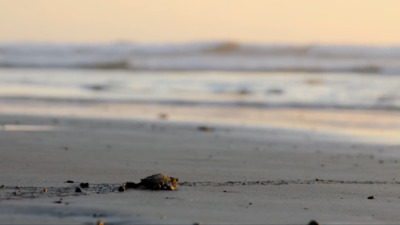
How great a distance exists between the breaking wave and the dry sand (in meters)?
18.6

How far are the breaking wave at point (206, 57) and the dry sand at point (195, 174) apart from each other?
18.6m

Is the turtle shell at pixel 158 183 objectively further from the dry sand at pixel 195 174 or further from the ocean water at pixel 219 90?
the ocean water at pixel 219 90

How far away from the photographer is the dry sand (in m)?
5.09

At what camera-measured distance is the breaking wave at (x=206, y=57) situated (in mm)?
31781

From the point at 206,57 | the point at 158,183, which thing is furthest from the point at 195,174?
the point at 206,57

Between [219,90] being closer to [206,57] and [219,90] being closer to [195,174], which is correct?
[195,174]

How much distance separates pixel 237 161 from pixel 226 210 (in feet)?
9.20

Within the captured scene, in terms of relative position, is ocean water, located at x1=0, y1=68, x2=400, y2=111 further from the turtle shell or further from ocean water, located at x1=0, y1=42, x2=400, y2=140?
the turtle shell

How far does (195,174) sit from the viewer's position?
6.91m

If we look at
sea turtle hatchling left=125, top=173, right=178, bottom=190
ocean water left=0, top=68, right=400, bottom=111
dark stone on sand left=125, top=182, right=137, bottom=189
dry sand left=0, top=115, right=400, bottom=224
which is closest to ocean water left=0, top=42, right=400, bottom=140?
ocean water left=0, top=68, right=400, bottom=111

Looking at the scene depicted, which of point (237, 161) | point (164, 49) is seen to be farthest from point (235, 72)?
point (237, 161)

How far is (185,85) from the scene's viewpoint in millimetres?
22031

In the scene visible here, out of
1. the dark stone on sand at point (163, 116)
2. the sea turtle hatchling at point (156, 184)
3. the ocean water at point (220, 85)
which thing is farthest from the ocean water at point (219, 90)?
the sea turtle hatchling at point (156, 184)

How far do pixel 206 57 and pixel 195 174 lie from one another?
100 feet
